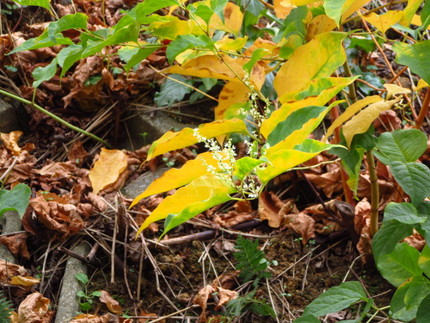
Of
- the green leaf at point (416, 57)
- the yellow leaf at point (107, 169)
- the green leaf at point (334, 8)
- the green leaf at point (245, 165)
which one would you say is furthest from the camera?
the yellow leaf at point (107, 169)

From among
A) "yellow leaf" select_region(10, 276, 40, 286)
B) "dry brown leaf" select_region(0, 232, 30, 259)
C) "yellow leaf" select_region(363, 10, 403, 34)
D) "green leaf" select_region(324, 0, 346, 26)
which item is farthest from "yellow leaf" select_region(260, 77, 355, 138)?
"dry brown leaf" select_region(0, 232, 30, 259)

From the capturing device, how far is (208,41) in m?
1.22

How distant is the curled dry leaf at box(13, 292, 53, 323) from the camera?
60.2 inches

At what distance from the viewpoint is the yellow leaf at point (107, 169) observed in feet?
6.87

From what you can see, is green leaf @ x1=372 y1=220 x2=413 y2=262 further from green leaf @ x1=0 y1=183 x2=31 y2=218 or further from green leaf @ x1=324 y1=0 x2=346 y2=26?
green leaf @ x1=0 y1=183 x2=31 y2=218

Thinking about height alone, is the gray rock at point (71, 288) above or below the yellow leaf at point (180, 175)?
below

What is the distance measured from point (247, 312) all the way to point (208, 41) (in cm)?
79

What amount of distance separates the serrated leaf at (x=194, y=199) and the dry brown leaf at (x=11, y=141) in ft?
4.88

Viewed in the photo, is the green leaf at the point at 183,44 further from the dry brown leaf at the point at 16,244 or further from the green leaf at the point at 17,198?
the dry brown leaf at the point at 16,244

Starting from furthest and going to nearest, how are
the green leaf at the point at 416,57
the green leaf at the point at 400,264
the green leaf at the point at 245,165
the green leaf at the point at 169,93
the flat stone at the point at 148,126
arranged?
the flat stone at the point at 148,126 → the green leaf at the point at 169,93 → the green leaf at the point at 400,264 → the green leaf at the point at 416,57 → the green leaf at the point at 245,165

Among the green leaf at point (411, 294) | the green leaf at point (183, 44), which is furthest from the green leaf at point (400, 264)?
the green leaf at point (183, 44)

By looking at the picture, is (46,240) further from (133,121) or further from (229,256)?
(133,121)

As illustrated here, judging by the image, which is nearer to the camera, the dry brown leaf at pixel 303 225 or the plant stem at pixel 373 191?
the plant stem at pixel 373 191

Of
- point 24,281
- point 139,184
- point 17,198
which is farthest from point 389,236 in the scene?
point 139,184
